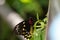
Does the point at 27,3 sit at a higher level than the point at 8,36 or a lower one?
higher

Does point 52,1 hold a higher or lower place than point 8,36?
higher

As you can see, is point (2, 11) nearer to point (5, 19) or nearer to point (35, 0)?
point (5, 19)

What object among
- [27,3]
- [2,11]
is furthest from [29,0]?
[2,11]

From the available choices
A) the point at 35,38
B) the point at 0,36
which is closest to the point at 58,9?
the point at 35,38

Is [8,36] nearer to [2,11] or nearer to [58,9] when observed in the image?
[2,11]

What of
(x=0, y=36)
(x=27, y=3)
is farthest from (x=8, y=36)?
(x=27, y=3)

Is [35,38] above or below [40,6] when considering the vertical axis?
below

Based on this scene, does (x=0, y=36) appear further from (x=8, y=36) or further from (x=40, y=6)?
(x=40, y=6)
